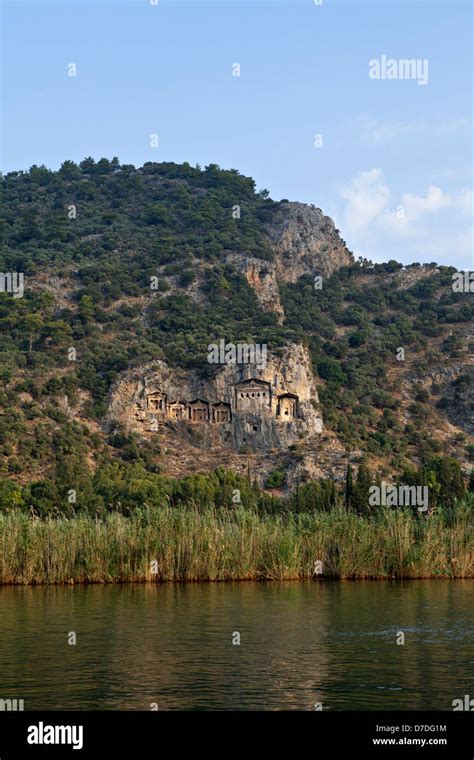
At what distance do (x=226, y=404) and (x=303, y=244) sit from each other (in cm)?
4224

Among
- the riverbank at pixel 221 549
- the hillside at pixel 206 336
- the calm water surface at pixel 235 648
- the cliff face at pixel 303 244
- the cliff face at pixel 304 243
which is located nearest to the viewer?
the calm water surface at pixel 235 648

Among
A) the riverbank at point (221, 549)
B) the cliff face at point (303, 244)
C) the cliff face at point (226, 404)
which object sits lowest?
the riverbank at point (221, 549)

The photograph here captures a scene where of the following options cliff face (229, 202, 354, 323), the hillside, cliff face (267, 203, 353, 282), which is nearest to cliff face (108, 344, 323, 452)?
the hillside

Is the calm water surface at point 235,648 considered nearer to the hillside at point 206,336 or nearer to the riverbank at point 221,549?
the riverbank at point 221,549

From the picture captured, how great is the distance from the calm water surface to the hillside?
3668cm

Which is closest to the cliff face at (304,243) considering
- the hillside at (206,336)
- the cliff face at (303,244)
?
the cliff face at (303,244)

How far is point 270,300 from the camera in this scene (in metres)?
111

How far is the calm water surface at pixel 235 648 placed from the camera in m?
17.1

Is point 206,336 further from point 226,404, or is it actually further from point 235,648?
point 235,648

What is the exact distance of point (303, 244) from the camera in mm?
127188

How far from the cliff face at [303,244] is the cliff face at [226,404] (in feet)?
92.6

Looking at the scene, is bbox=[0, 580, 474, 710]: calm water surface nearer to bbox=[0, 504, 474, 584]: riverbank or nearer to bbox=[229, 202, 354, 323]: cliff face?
bbox=[0, 504, 474, 584]: riverbank

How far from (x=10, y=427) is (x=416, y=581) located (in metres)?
45.8
